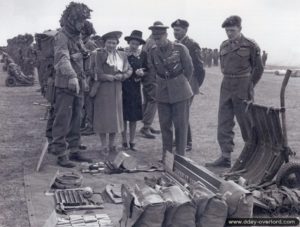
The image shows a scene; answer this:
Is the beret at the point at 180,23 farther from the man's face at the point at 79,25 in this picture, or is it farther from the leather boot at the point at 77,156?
the leather boot at the point at 77,156

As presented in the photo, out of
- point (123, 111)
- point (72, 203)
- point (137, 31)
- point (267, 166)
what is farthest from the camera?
point (137, 31)

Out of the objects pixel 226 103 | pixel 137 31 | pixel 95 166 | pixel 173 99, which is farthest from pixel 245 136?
pixel 137 31

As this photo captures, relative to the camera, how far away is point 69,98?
7.88m

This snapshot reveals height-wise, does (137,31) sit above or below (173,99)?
above

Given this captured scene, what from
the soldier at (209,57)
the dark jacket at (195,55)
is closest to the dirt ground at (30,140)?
the dark jacket at (195,55)

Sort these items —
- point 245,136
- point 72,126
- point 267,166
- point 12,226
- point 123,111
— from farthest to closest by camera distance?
point 123,111 → point 72,126 → point 245,136 → point 267,166 → point 12,226

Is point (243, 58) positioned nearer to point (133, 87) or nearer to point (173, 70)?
point (173, 70)

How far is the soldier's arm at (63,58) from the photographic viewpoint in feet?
24.9

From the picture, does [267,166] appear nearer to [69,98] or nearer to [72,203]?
[72,203]

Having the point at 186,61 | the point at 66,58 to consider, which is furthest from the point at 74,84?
the point at 186,61

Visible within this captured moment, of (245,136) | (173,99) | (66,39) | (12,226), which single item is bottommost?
(12,226)

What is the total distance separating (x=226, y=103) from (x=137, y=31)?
2.85 m

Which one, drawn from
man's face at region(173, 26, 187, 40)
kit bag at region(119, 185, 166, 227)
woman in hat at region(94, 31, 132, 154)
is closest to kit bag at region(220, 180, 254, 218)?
kit bag at region(119, 185, 166, 227)

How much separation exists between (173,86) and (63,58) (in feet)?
5.67
